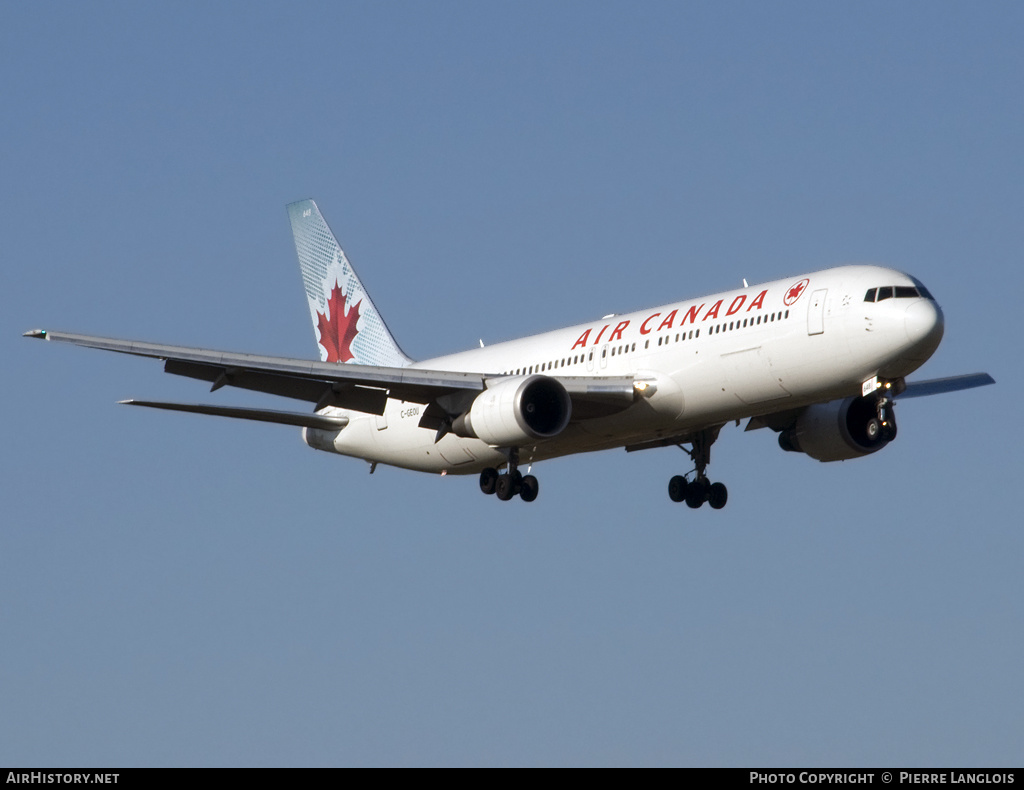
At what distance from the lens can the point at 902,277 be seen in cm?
3581

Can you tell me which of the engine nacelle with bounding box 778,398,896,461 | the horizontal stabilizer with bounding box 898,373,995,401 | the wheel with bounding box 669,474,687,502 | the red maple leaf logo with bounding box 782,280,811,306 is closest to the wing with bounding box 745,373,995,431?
the horizontal stabilizer with bounding box 898,373,995,401

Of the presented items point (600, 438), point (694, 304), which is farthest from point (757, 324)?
point (600, 438)

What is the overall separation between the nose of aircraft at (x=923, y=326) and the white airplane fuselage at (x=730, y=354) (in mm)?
21

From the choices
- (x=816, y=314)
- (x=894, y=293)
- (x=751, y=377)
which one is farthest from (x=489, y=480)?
(x=894, y=293)

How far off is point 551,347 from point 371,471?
22.9 ft

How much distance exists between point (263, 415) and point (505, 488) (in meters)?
6.81

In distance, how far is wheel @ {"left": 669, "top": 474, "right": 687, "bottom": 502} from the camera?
143 ft

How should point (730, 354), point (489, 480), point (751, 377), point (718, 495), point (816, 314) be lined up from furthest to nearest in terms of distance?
point (718, 495) < point (489, 480) < point (730, 354) < point (751, 377) < point (816, 314)

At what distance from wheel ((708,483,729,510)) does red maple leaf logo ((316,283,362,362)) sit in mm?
12886

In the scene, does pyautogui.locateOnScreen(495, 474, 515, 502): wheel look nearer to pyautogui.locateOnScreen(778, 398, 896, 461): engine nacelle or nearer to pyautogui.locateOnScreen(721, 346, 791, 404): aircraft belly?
pyautogui.locateOnScreen(721, 346, 791, 404): aircraft belly

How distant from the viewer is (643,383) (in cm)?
3806

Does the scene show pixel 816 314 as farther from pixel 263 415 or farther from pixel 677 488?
pixel 263 415

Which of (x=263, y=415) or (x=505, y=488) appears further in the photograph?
(x=263, y=415)

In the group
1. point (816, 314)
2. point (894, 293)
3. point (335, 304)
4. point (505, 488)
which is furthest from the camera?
point (335, 304)
